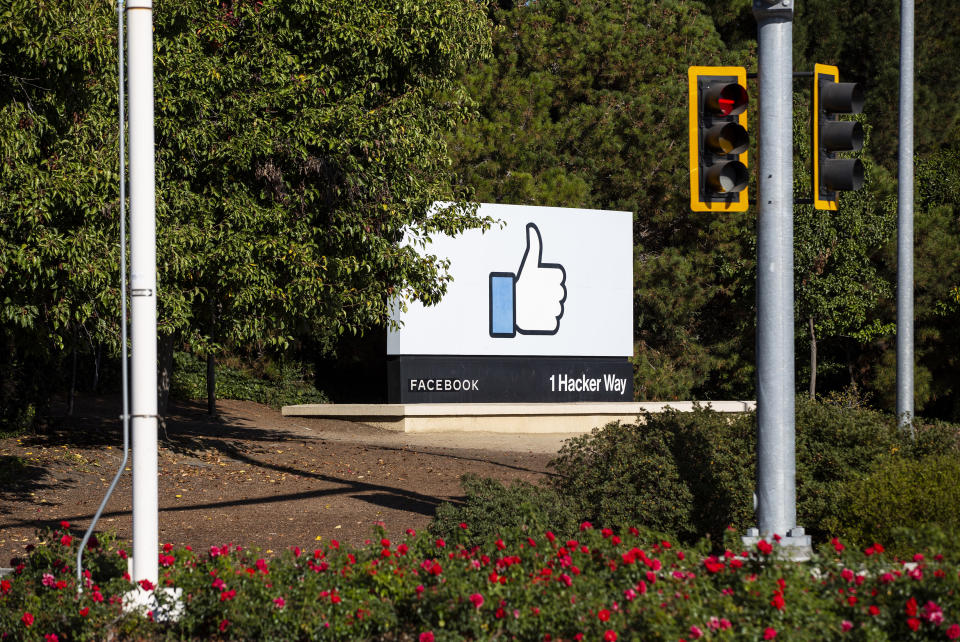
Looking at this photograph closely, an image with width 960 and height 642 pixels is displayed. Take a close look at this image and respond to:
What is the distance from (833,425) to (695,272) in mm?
22118

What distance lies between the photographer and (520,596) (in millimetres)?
4914

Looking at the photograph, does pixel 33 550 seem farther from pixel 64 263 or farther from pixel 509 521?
pixel 64 263

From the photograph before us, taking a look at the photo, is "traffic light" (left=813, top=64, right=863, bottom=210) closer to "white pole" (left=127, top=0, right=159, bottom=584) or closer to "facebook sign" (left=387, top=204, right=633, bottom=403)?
"white pole" (left=127, top=0, right=159, bottom=584)

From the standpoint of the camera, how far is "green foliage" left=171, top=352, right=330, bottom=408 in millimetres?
29406

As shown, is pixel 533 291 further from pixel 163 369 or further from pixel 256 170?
pixel 256 170

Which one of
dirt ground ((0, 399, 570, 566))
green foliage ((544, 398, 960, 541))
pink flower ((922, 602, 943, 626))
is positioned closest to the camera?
pink flower ((922, 602, 943, 626))

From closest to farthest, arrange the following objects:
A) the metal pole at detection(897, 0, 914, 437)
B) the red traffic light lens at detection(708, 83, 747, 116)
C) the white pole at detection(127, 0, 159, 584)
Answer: the white pole at detection(127, 0, 159, 584) → the red traffic light lens at detection(708, 83, 747, 116) → the metal pole at detection(897, 0, 914, 437)

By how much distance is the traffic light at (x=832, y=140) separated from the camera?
658cm

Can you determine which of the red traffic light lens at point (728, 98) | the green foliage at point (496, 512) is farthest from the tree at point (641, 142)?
the red traffic light lens at point (728, 98)

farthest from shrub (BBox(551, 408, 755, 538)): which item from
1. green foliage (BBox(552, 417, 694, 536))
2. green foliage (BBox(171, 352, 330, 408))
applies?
green foliage (BBox(171, 352, 330, 408))

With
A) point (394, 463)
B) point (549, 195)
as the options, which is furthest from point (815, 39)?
point (394, 463)

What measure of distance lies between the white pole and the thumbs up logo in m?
17.8

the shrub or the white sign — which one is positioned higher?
the white sign

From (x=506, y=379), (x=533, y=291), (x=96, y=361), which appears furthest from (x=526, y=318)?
(x=96, y=361)
